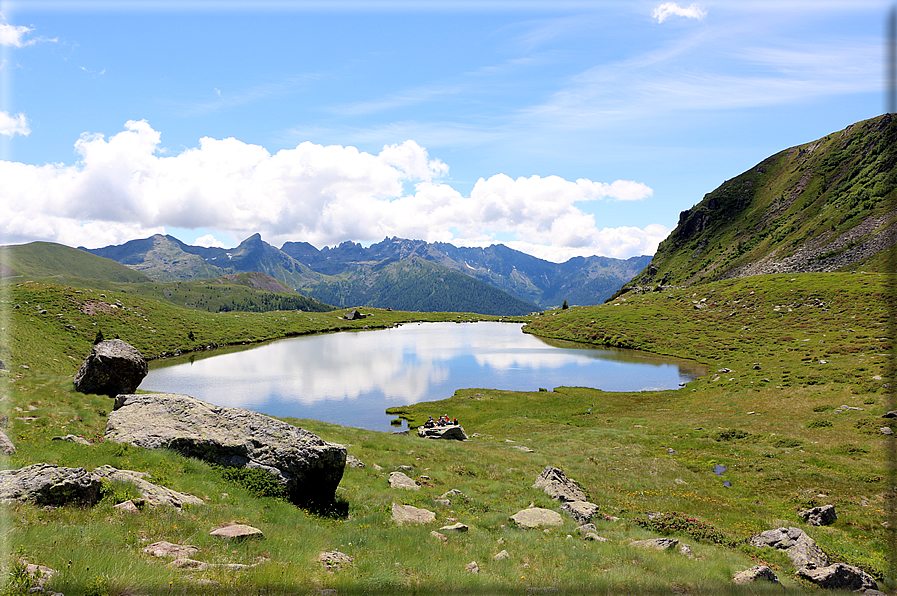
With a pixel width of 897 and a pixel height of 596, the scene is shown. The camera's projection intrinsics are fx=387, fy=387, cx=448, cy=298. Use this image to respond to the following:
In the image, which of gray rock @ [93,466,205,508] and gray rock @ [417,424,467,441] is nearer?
gray rock @ [93,466,205,508]

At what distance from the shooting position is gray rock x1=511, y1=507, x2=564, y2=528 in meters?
19.0

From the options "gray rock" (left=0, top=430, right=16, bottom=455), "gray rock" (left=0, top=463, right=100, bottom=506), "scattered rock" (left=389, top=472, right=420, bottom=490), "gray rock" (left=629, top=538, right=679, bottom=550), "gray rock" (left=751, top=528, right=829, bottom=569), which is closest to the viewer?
"gray rock" (left=0, top=463, right=100, bottom=506)

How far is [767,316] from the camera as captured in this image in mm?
107875

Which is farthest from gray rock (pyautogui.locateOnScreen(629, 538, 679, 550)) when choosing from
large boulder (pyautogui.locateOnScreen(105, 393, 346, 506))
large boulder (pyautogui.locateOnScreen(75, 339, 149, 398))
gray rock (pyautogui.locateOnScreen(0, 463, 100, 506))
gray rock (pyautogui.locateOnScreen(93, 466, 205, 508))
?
large boulder (pyautogui.locateOnScreen(75, 339, 149, 398))

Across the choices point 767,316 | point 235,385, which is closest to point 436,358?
point 235,385

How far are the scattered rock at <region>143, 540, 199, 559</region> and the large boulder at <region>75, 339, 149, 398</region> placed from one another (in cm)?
3039

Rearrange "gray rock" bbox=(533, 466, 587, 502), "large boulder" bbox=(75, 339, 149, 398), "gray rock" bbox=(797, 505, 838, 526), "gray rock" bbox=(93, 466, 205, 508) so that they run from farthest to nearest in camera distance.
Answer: "large boulder" bbox=(75, 339, 149, 398)
"gray rock" bbox=(533, 466, 587, 502)
"gray rock" bbox=(797, 505, 838, 526)
"gray rock" bbox=(93, 466, 205, 508)

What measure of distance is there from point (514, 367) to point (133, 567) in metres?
100

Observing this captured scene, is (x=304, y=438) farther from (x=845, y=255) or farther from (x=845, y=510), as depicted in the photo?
(x=845, y=255)

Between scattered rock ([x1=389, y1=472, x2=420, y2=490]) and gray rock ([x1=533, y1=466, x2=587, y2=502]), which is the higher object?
scattered rock ([x1=389, y1=472, x2=420, y2=490])

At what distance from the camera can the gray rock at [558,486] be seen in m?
23.6

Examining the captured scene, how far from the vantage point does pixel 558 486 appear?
24.7 metres

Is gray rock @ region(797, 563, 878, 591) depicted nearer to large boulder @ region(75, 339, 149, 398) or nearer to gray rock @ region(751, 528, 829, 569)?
gray rock @ region(751, 528, 829, 569)

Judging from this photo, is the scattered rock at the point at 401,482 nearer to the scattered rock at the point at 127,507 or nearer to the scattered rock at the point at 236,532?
the scattered rock at the point at 236,532
